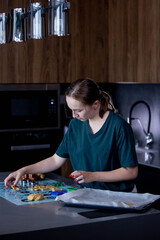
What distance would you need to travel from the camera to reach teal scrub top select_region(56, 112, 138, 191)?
2408 mm

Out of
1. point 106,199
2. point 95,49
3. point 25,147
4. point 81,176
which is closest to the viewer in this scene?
point 106,199

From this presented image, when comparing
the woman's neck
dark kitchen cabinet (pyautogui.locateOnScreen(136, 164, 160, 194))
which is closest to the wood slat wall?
dark kitchen cabinet (pyautogui.locateOnScreen(136, 164, 160, 194))

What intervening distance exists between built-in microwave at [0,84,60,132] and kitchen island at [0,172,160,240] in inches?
81.6

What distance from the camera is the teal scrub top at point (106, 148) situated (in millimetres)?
2408

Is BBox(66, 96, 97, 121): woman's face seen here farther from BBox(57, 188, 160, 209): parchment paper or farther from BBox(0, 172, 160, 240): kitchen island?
BBox(0, 172, 160, 240): kitchen island

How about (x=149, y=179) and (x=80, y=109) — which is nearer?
(x=80, y=109)

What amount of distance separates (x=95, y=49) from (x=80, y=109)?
195 cm

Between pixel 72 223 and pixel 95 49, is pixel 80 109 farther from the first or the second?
pixel 95 49

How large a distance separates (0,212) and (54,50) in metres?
2.42

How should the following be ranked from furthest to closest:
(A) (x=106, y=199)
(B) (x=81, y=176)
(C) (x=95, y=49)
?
(C) (x=95, y=49) < (B) (x=81, y=176) < (A) (x=106, y=199)

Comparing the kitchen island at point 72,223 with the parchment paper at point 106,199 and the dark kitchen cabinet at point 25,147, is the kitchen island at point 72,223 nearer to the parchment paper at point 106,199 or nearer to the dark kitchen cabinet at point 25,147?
the parchment paper at point 106,199

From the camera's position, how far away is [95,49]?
4.28 metres

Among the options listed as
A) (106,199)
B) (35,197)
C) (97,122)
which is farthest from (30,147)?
(106,199)

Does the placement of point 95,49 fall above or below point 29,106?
above
